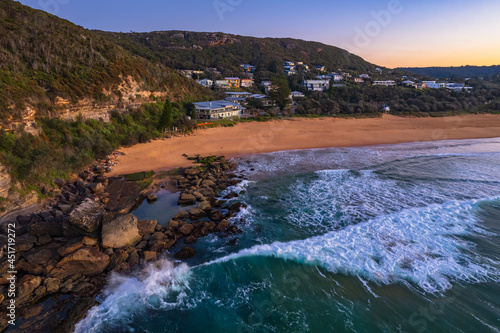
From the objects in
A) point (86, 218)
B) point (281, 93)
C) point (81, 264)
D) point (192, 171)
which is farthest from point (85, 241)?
point (281, 93)

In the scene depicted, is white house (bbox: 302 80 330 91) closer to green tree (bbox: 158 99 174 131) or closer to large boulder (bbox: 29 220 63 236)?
green tree (bbox: 158 99 174 131)

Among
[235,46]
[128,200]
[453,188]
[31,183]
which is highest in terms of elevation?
[235,46]

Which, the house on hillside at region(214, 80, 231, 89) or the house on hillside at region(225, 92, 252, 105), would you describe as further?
the house on hillside at region(214, 80, 231, 89)

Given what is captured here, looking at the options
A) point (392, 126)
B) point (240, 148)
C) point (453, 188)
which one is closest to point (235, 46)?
point (392, 126)

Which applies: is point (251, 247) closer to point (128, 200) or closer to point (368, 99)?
point (128, 200)

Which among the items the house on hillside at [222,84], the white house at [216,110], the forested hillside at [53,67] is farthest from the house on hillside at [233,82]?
Answer: the forested hillside at [53,67]

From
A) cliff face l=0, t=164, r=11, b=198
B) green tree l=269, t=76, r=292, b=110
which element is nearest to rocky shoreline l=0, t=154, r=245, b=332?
cliff face l=0, t=164, r=11, b=198

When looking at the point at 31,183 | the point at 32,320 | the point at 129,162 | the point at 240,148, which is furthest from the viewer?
the point at 240,148
